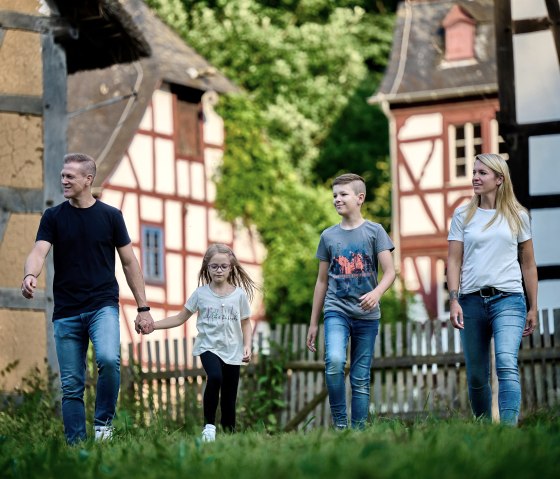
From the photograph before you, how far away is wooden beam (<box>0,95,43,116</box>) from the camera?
1230 cm

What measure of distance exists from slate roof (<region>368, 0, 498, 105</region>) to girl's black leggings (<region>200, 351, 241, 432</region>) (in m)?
20.6

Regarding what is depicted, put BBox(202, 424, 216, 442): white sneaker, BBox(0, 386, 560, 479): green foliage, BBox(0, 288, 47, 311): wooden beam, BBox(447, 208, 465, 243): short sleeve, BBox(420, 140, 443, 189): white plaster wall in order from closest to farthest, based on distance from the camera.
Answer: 1. BBox(0, 386, 560, 479): green foliage
2. BBox(202, 424, 216, 442): white sneaker
3. BBox(447, 208, 465, 243): short sleeve
4. BBox(0, 288, 47, 311): wooden beam
5. BBox(420, 140, 443, 189): white plaster wall

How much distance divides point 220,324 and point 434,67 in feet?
71.2

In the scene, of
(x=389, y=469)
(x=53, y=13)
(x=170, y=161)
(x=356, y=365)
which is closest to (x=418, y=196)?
(x=170, y=161)

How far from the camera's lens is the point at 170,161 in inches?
1123

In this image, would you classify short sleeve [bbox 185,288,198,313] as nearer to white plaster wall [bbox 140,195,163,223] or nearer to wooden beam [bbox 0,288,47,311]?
wooden beam [bbox 0,288,47,311]

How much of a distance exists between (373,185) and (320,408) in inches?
883

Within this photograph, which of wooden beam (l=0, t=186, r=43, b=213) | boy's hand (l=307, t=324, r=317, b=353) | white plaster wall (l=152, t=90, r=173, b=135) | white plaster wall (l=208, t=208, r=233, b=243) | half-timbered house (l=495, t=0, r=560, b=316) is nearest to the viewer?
boy's hand (l=307, t=324, r=317, b=353)

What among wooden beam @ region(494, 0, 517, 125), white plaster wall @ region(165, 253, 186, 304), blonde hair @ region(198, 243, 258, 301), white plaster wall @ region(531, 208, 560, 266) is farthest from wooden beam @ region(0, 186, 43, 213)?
white plaster wall @ region(165, 253, 186, 304)

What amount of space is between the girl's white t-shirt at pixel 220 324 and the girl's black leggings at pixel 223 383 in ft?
0.14

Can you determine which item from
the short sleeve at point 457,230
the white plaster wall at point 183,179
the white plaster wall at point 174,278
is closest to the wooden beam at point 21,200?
the short sleeve at point 457,230

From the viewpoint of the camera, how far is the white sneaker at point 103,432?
785cm

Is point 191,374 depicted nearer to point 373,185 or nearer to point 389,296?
point 389,296

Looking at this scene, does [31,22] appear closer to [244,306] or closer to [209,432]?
[244,306]
